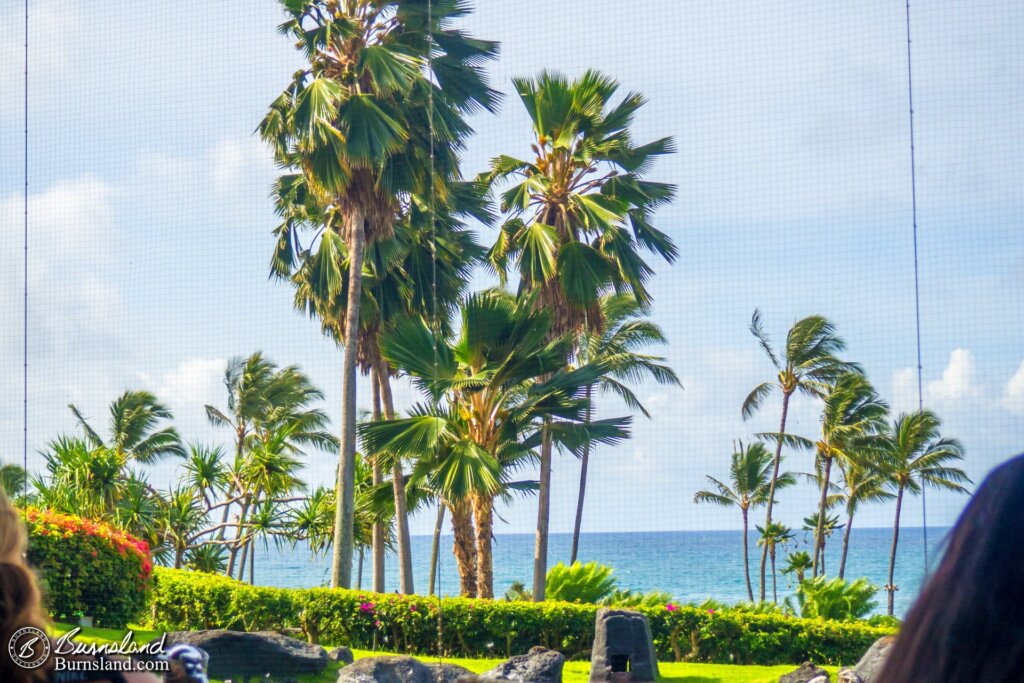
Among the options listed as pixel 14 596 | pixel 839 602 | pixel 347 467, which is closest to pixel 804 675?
pixel 839 602

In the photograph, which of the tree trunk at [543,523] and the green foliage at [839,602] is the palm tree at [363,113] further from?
the green foliage at [839,602]

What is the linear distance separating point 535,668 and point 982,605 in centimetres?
539

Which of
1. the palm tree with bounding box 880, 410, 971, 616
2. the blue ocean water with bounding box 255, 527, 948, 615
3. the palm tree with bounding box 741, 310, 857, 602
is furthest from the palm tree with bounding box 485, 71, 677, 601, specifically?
the blue ocean water with bounding box 255, 527, 948, 615

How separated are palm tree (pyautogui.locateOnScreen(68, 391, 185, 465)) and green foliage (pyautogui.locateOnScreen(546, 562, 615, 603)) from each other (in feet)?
12.8

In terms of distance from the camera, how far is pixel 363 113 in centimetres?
841

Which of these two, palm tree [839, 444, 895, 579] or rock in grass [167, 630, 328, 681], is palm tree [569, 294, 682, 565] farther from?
rock in grass [167, 630, 328, 681]

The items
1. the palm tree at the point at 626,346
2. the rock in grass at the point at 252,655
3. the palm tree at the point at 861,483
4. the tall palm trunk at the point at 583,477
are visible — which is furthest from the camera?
the palm tree at the point at 861,483

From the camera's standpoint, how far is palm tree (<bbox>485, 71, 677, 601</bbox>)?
8773 mm

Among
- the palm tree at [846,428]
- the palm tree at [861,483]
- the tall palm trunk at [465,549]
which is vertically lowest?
the tall palm trunk at [465,549]

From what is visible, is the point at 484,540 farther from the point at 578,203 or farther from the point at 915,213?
the point at 915,213

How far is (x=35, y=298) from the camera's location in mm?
6152

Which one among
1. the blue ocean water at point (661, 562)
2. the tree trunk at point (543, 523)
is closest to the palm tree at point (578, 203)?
the tree trunk at point (543, 523)

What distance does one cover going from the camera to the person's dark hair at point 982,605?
495mm

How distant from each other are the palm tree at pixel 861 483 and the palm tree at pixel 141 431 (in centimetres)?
891
